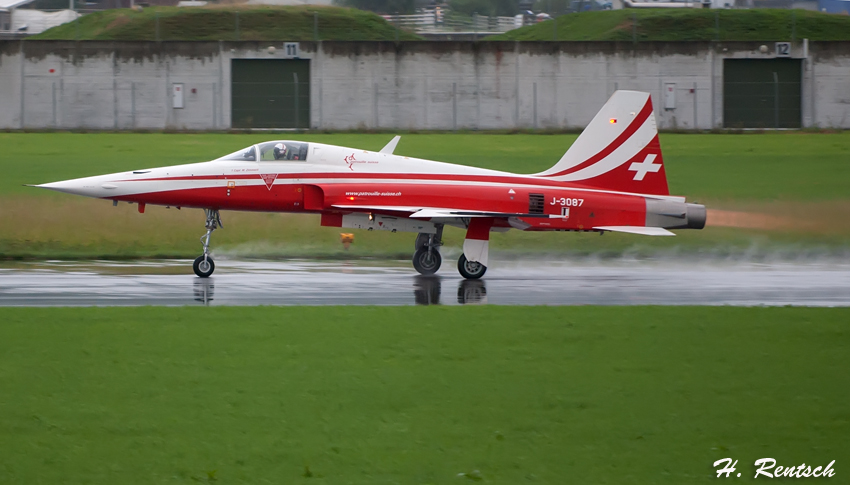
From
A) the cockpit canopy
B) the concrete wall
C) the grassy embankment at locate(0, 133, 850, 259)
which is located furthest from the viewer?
the concrete wall

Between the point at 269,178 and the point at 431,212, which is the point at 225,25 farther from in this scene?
the point at 431,212

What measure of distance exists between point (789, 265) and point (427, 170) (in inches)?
328

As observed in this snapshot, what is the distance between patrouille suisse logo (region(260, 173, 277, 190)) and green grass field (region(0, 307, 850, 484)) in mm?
5315

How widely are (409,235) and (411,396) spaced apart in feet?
51.2

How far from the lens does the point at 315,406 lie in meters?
9.02

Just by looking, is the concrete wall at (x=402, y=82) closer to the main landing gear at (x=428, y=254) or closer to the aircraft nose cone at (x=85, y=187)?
the main landing gear at (x=428, y=254)

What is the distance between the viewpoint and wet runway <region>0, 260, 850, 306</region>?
15570mm

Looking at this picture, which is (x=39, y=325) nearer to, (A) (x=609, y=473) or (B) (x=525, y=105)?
(A) (x=609, y=473)

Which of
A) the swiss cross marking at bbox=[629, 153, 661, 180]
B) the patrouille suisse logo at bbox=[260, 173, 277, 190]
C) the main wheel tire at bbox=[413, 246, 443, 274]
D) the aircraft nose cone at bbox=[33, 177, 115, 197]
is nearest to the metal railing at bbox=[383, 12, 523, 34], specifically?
the swiss cross marking at bbox=[629, 153, 661, 180]

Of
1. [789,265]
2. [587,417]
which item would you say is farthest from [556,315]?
[789,265]

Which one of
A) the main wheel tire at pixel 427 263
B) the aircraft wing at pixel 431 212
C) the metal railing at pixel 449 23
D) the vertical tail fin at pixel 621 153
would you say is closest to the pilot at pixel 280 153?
the aircraft wing at pixel 431 212

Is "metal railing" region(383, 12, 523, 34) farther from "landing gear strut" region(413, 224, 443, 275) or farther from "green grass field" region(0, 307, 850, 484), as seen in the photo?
"green grass field" region(0, 307, 850, 484)

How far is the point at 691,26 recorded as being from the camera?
47781mm

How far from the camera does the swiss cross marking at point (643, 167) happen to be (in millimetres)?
19141
